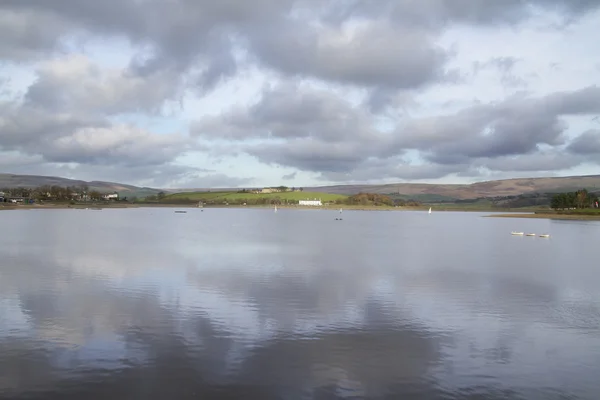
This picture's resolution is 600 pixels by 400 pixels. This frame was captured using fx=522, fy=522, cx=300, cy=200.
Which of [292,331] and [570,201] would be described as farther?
[570,201]

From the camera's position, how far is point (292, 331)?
15805 mm

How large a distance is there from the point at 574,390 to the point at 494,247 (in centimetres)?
4010

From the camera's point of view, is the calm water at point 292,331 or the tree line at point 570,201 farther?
the tree line at point 570,201

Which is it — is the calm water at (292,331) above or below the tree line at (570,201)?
below

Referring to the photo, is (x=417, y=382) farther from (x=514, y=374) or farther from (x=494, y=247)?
(x=494, y=247)

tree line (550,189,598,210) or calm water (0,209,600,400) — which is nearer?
calm water (0,209,600,400)

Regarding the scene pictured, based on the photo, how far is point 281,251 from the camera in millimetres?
40844

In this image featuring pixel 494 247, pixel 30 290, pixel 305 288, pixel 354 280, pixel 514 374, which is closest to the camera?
pixel 514 374

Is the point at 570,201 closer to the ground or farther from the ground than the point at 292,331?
farther from the ground

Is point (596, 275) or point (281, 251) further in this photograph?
point (281, 251)

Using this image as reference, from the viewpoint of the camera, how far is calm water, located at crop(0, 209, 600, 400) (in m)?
11.4

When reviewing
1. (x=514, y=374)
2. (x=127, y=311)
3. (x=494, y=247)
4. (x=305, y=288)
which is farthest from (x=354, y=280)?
(x=494, y=247)

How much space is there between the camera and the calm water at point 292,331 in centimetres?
1141

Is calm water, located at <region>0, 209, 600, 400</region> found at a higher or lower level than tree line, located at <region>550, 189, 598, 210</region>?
lower
